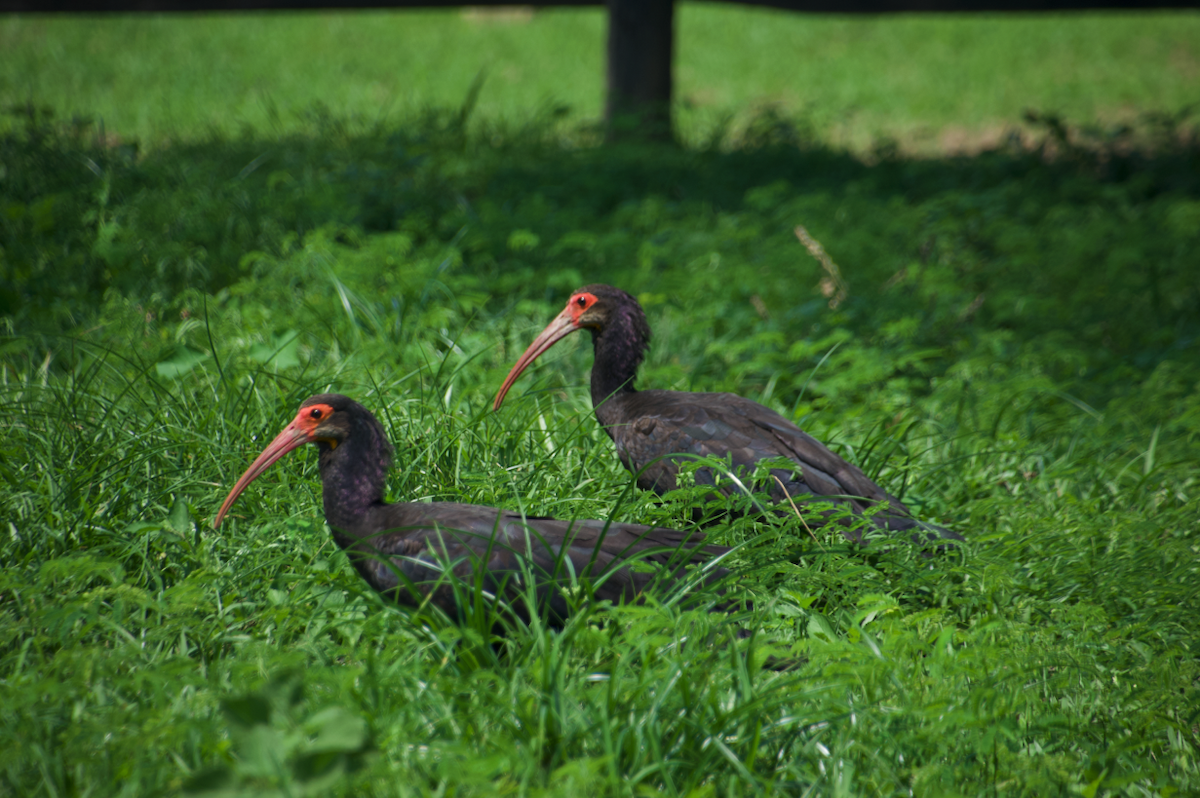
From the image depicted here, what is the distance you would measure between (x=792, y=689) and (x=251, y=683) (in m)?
1.34

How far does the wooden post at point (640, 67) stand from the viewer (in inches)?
324

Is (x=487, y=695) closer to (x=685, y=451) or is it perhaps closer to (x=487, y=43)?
(x=685, y=451)

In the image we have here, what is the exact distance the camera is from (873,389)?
4.52 metres

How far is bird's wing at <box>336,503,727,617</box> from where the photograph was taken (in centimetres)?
259

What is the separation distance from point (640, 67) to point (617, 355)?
5380 mm

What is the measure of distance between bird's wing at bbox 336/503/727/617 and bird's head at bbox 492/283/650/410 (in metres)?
1.13

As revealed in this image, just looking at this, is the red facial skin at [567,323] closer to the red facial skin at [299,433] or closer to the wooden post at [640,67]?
the red facial skin at [299,433]

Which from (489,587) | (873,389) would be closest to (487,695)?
(489,587)

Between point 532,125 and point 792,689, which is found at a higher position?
point 532,125

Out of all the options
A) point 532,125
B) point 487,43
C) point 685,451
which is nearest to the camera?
point 685,451

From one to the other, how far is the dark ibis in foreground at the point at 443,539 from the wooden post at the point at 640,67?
576 cm

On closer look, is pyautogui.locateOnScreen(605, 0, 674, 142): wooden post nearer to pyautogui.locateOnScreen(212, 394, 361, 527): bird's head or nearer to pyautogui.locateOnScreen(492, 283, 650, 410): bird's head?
pyautogui.locateOnScreen(492, 283, 650, 410): bird's head

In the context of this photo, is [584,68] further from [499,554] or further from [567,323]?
[499,554]

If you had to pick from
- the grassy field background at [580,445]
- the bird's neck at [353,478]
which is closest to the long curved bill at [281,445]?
the bird's neck at [353,478]
